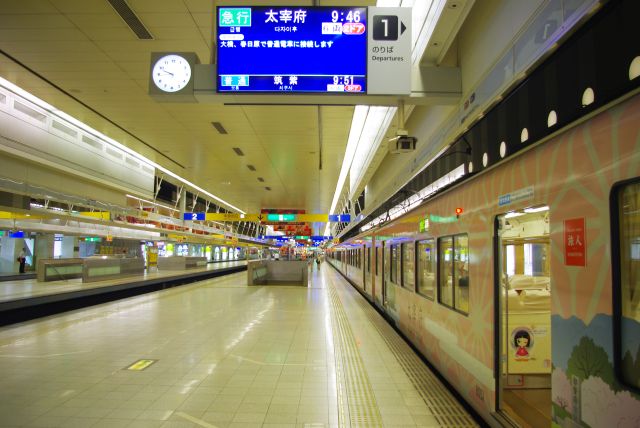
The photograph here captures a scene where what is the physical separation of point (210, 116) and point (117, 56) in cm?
278

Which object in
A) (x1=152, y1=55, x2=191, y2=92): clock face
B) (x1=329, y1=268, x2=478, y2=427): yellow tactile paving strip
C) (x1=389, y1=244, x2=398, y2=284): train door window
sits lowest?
(x1=329, y1=268, x2=478, y2=427): yellow tactile paving strip

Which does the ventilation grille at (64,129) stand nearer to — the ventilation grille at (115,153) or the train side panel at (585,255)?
the ventilation grille at (115,153)

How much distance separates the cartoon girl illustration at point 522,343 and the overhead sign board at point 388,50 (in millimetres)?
2999

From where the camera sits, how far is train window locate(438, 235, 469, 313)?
4.67 metres

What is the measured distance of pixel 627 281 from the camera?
2.04 metres

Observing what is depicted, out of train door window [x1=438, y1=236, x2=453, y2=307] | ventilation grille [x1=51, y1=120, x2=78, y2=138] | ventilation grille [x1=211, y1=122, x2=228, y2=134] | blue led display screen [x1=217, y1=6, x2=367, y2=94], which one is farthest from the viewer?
ventilation grille [x1=51, y1=120, x2=78, y2=138]

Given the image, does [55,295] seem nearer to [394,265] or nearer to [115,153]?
[115,153]

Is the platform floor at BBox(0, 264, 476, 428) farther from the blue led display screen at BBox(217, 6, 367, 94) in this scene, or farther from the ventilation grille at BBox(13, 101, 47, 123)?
the ventilation grille at BBox(13, 101, 47, 123)

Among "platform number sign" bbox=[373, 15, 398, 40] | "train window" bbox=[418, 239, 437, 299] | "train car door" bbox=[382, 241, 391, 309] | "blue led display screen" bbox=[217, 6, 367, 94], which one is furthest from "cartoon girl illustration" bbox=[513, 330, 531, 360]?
"train car door" bbox=[382, 241, 391, 309]

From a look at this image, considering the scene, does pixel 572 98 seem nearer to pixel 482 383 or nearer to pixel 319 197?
pixel 482 383

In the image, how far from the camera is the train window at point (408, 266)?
7.45 meters

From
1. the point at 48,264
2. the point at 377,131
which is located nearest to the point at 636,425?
the point at 377,131

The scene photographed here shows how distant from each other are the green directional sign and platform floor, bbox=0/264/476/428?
156 inches

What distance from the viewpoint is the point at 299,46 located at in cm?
436
